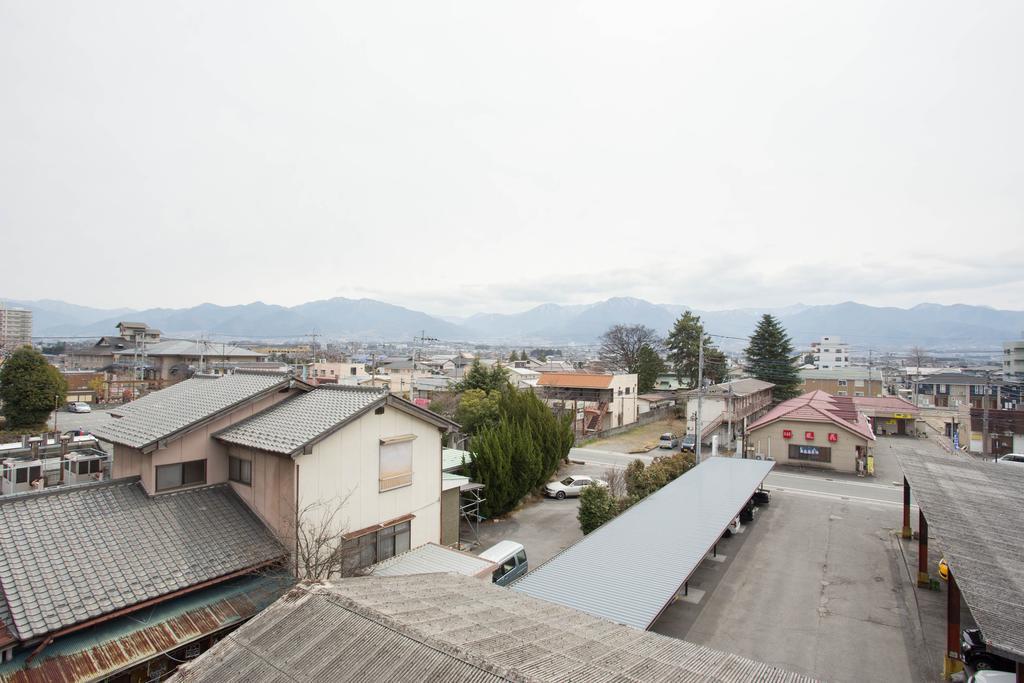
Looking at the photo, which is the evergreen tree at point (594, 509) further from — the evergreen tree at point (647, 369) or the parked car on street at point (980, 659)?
the evergreen tree at point (647, 369)

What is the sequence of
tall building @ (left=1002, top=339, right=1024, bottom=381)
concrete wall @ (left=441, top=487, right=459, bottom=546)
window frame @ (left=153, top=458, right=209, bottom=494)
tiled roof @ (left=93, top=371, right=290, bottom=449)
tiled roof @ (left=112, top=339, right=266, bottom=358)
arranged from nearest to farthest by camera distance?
window frame @ (left=153, top=458, right=209, bottom=494) < tiled roof @ (left=93, top=371, right=290, bottom=449) < concrete wall @ (left=441, top=487, right=459, bottom=546) < tiled roof @ (left=112, top=339, right=266, bottom=358) < tall building @ (left=1002, top=339, right=1024, bottom=381)

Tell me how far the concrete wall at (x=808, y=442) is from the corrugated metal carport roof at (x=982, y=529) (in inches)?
469

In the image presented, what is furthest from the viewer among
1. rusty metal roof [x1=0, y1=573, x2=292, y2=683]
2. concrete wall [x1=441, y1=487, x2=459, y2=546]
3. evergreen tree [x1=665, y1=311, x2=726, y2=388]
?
evergreen tree [x1=665, y1=311, x2=726, y2=388]

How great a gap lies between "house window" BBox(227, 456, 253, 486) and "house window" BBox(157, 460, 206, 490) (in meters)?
0.50

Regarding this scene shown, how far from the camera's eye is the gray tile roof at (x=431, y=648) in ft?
16.0

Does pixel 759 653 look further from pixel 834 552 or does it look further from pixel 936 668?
pixel 834 552

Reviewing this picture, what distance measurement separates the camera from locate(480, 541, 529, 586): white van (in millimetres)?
13453

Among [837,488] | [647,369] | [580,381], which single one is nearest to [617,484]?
[837,488]

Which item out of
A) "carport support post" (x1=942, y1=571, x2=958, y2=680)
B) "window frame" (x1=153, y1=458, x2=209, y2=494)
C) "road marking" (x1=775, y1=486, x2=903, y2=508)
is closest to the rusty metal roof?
"window frame" (x1=153, y1=458, x2=209, y2=494)

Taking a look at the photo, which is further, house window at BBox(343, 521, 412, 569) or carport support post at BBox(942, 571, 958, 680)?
house window at BBox(343, 521, 412, 569)

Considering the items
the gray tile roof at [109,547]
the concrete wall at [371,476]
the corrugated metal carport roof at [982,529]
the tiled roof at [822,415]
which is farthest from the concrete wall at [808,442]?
the gray tile roof at [109,547]

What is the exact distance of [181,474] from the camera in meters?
10.7

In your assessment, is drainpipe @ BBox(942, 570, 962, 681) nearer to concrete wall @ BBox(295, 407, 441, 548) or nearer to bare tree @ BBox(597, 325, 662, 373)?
concrete wall @ BBox(295, 407, 441, 548)

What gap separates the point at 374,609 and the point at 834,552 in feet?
55.7
